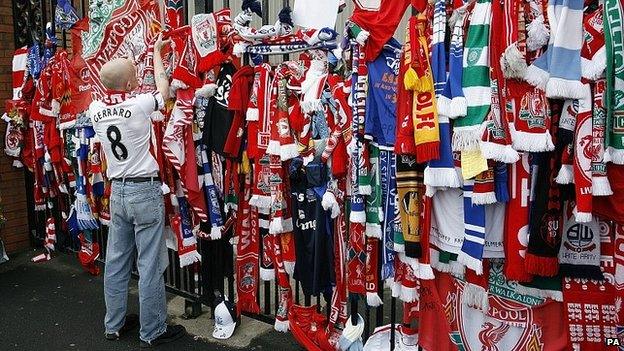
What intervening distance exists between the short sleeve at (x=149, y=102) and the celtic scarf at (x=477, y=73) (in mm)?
2391

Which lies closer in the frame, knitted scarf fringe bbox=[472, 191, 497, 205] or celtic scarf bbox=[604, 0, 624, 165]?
celtic scarf bbox=[604, 0, 624, 165]

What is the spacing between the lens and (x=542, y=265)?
2.67m

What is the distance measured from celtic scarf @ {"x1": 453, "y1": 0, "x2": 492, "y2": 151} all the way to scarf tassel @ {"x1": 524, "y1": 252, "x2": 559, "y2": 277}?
61 cm

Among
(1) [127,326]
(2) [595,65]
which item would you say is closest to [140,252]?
(1) [127,326]

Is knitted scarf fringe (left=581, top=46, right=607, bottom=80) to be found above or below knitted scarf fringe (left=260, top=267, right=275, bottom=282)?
above

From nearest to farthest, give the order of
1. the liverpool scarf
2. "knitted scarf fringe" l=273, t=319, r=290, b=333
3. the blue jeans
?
the liverpool scarf → "knitted scarf fringe" l=273, t=319, r=290, b=333 → the blue jeans

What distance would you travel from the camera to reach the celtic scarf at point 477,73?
8.96 ft

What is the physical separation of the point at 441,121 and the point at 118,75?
2498 millimetres

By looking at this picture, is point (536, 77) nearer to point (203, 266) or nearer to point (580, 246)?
point (580, 246)

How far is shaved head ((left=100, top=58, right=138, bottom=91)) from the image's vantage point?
163 inches

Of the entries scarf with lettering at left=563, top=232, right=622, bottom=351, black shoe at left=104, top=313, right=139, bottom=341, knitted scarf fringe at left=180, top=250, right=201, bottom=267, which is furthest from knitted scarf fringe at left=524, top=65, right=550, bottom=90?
black shoe at left=104, top=313, right=139, bottom=341

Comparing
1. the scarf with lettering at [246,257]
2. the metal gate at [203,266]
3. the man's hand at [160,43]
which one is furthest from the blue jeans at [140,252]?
the man's hand at [160,43]

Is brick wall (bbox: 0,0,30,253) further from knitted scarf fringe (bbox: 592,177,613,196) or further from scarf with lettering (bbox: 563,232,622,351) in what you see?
knitted scarf fringe (bbox: 592,177,613,196)

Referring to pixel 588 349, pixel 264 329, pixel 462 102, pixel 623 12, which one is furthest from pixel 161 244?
pixel 623 12
